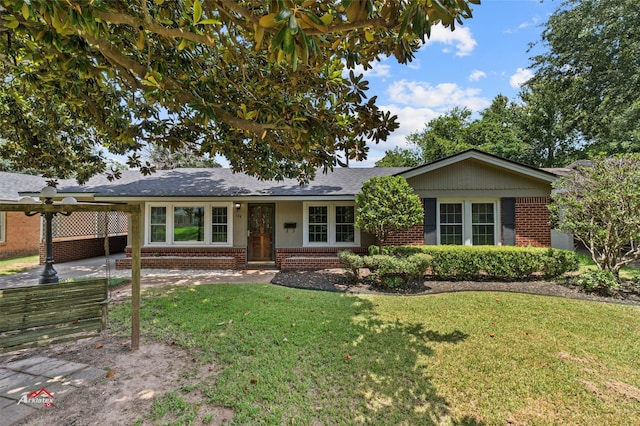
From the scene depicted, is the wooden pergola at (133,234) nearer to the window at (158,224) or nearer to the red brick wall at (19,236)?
the window at (158,224)

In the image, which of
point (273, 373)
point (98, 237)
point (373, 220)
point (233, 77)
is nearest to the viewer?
point (273, 373)

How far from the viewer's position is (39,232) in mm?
14258

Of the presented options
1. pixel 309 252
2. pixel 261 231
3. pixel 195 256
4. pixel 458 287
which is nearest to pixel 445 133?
pixel 309 252

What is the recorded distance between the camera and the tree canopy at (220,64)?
2.12 meters

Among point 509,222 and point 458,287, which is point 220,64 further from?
point 509,222

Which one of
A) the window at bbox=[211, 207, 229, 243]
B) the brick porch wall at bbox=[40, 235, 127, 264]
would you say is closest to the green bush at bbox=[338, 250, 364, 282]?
the window at bbox=[211, 207, 229, 243]

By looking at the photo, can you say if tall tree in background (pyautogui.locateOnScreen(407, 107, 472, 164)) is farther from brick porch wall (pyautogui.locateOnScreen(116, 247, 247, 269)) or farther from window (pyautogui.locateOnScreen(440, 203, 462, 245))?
brick porch wall (pyautogui.locateOnScreen(116, 247, 247, 269))

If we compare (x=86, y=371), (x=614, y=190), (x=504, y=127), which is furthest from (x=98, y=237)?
(x=504, y=127)

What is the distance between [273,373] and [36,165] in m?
10.2

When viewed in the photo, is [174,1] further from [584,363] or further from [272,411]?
[584,363]

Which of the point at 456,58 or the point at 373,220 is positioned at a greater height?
the point at 456,58

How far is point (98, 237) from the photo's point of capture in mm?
14500

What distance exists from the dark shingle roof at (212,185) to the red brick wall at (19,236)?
375cm
